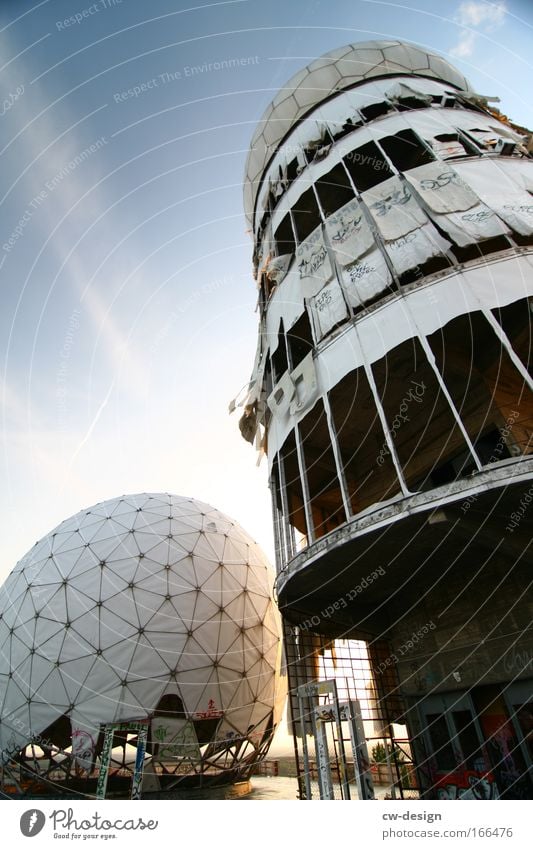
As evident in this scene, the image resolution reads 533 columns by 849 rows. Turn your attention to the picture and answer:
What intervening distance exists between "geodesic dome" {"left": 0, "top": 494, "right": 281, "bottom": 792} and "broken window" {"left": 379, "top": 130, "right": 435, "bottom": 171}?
17999mm

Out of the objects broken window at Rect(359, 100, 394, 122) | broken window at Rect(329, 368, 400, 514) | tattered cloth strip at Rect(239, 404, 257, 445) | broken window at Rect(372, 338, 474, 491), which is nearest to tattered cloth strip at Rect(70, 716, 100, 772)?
tattered cloth strip at Rect(239, 404, 257, 445)

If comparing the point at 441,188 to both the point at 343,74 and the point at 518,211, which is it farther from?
the point at 343,74

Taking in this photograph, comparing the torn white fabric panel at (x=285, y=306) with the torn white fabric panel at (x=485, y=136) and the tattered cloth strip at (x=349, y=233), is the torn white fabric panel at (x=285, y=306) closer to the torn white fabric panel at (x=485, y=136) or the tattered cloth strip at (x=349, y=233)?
the tattered cloth strip at (x=349, y=233)

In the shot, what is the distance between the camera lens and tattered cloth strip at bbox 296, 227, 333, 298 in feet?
44.0

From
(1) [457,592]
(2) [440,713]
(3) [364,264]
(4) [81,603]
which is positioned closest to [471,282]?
(3) [364,264]

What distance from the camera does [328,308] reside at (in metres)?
12.5

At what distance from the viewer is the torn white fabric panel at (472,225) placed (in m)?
10.5

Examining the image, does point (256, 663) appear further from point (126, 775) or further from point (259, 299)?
point (259, 299)

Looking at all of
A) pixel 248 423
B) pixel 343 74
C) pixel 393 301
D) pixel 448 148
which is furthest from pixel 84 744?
pixel 343 74

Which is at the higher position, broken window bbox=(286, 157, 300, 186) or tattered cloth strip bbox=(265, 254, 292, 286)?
broken window bbox=(286, 157, 300, 186)

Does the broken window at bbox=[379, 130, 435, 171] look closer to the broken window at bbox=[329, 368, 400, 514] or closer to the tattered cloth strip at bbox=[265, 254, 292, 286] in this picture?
the tattered cloth strip at bbox=[265, 254, 292, 286]

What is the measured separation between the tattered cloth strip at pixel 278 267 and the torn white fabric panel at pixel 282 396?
484 centimetres

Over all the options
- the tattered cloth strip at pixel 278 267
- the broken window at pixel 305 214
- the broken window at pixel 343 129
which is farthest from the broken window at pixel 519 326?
the broken window at pixel 343 129

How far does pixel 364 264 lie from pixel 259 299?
7.47 metres
